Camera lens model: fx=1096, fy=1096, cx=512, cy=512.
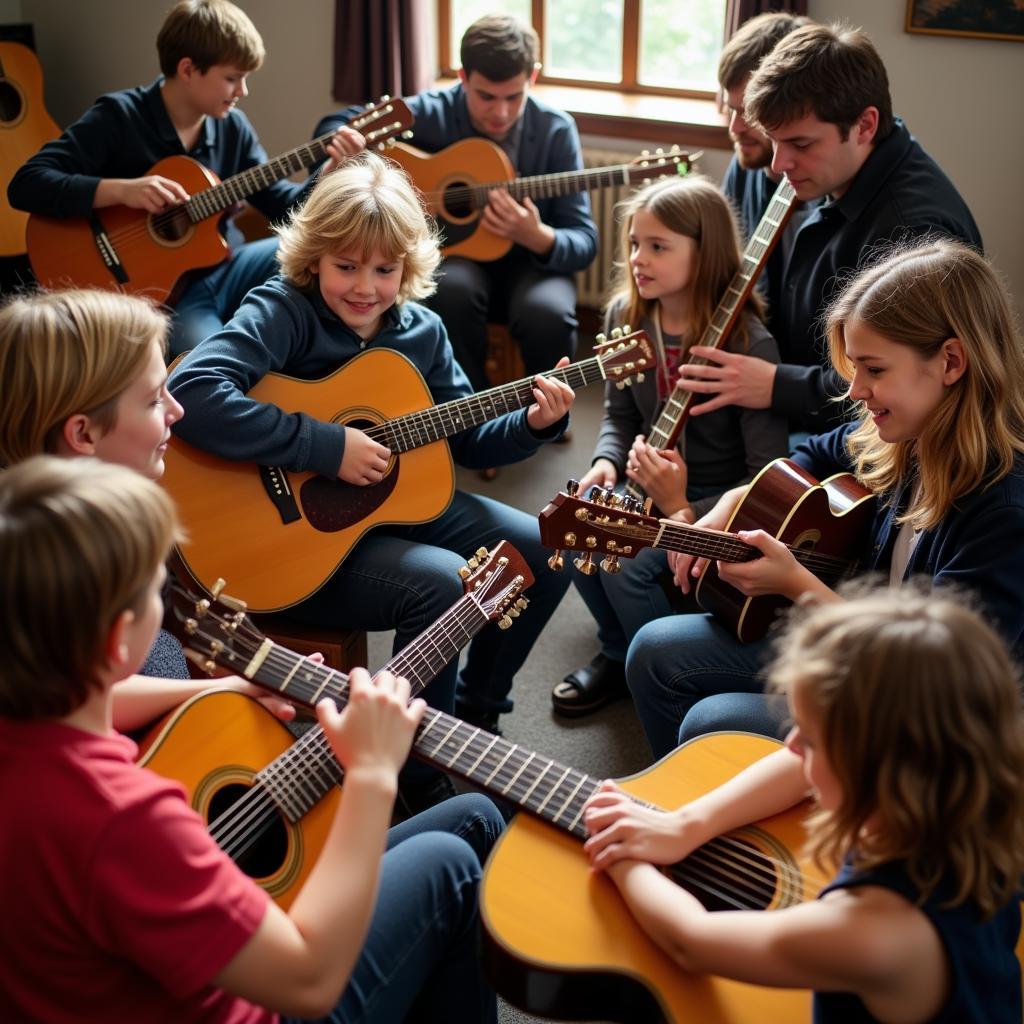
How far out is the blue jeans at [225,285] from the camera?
116 inches

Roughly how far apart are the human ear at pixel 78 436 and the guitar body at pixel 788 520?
3.46ft

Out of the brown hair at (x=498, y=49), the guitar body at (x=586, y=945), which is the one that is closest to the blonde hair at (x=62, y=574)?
the guitar body at (x=586, y=945)

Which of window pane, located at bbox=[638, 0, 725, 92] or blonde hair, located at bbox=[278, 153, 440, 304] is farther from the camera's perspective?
window pane, located at bbox=[638, 0, 725, 92]

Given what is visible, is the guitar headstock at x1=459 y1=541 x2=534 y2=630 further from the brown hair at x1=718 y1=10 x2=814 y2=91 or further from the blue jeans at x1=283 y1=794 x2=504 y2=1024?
the brown hair at x1=718 y1=10 x2=814 y2=91

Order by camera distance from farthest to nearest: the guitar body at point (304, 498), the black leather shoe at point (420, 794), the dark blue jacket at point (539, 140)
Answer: the dark blue jacket at point (539, 140)
the black leather shoe at point (420, 794)
the guitar body at point (304, 498)

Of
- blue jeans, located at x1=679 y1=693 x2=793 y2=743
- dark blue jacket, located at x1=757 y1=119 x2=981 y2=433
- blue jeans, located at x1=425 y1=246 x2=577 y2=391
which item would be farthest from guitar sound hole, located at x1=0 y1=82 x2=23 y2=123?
blue jeans, located at x1=679 y1=693 x2=793 y2=743

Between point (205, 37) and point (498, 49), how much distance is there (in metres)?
A: 0.81

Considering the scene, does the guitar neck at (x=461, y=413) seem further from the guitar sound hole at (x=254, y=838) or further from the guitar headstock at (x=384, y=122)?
the guitar headstock at (x=384, y=122)

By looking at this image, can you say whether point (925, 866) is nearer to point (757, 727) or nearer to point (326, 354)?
point (757, 727)

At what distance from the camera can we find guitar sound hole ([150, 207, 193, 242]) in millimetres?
2938

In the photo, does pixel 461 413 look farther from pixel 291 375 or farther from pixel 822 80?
pixel 822 80

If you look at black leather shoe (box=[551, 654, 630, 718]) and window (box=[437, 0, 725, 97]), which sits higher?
window (box=[437, 0, 725, 97])

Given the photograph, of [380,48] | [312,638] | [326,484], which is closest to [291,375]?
[326,484]

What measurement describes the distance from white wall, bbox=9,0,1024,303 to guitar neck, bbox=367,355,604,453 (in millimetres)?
1987
